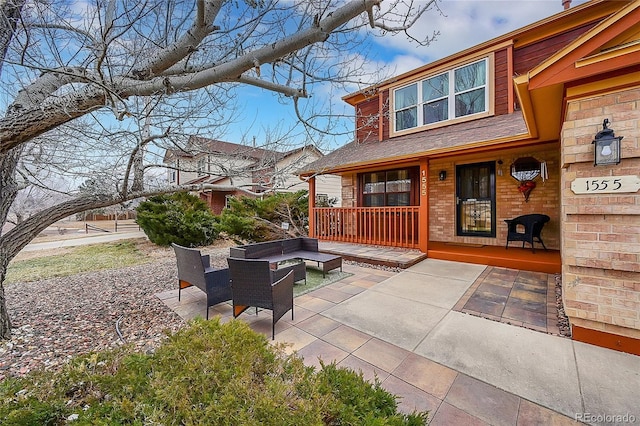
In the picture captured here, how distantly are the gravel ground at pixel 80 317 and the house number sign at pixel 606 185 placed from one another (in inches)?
180

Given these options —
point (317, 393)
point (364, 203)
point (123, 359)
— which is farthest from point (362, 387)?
point (364, 203)

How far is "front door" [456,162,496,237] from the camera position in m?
7.32

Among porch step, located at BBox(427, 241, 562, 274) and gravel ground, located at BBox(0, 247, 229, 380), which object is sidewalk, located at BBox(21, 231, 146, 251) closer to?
gravel ground, located at BBox(0, 247, 229, 380)

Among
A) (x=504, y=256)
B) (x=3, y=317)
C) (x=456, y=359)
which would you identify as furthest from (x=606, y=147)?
(x=3, y=317)

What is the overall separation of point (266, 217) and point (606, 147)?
8.79m

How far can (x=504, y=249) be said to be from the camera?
22.3 ft

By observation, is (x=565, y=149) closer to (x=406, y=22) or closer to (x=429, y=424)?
(x=406, y=22)

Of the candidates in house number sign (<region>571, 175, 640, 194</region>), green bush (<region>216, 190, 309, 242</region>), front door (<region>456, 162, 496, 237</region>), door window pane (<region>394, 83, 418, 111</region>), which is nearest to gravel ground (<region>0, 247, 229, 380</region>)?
green bush (<region>216, 190, 309, 242</region>)

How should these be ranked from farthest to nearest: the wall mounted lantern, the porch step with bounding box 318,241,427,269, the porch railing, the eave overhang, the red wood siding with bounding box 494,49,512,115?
1. the porch railing
2. the red wood siding with bounding box 494,49,512,115
3. the porch step with bounding box 318,241,427,269
4. the wall mounted lantern
5. the eave overhang

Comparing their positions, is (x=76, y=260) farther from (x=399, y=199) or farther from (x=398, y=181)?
(x=398, y=181)

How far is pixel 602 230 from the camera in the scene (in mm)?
2885

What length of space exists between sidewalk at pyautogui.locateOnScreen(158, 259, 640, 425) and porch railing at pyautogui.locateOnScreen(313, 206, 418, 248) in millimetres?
3106

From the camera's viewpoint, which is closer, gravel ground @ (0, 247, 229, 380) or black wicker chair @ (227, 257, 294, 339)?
gravel ground @ (0, 247, 229, 380)

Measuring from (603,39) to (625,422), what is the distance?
136 inches
